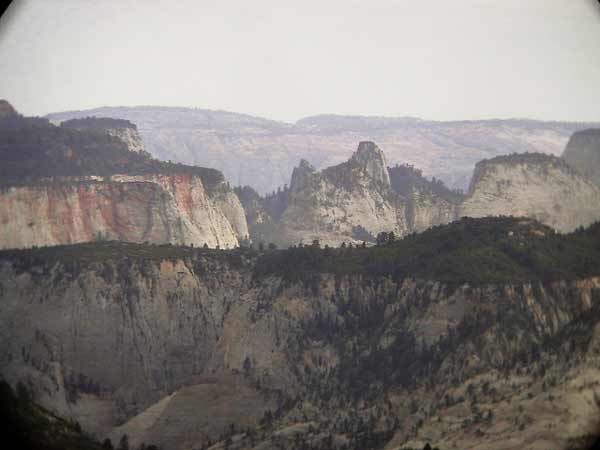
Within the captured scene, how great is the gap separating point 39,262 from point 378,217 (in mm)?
40178

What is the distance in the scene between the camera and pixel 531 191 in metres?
119

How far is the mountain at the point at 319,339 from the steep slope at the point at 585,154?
4.86 metres

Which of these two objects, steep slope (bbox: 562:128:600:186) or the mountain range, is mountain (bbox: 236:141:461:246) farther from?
steep slope (bbox: 562:128:600:186)

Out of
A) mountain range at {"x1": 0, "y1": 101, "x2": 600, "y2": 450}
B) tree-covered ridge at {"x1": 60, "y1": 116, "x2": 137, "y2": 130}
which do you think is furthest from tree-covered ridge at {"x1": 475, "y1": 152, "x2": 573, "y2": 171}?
tree-covered ridge at {"x1": 60, "y1": 116, "x2": 137, "y2": 130}

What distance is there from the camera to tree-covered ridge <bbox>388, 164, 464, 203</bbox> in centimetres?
13388

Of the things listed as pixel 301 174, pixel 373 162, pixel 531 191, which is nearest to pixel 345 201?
pixel 373 162

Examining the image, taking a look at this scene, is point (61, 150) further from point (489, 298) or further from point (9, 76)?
point (489, 298)

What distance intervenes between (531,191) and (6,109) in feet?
116

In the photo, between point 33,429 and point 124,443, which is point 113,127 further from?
point 33,429

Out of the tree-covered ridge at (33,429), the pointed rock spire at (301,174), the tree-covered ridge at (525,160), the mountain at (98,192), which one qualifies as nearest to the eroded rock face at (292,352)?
the tree-covered ridge at (33,429)

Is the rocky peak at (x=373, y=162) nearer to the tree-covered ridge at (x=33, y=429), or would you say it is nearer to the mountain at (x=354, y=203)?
the mountain at (x=354, y=203)

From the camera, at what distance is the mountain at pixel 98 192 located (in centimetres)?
11425

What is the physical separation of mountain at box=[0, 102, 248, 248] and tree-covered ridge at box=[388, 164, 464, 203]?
12.1 metres

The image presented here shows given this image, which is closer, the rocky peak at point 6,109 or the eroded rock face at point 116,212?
the rocky peak at point 6,109
